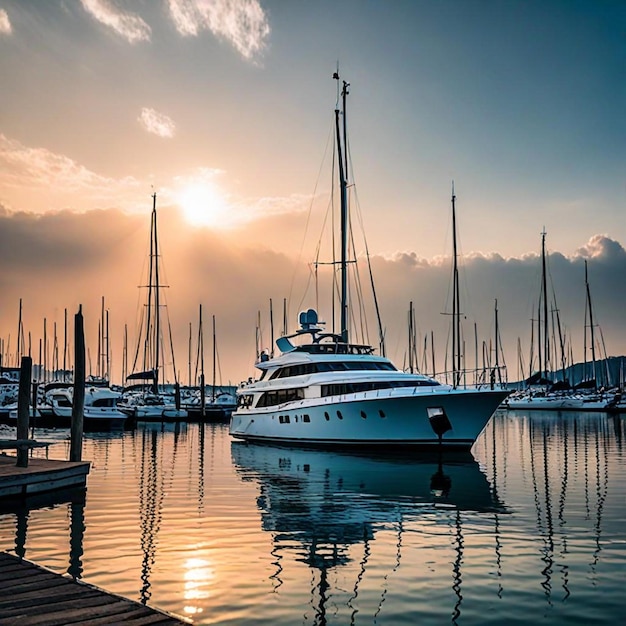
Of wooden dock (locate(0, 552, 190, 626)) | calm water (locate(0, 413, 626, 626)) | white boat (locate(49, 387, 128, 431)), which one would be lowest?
calm water (locate(0, 413, 626, 626))

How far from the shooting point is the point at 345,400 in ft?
89.4

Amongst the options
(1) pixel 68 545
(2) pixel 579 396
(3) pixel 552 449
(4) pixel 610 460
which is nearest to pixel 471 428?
(4) pixel 610 460

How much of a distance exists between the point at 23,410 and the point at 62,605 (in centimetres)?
1320

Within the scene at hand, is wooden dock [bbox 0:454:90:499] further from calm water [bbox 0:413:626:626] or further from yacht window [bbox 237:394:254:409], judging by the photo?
yacht window [bbox 237:394:254:409]

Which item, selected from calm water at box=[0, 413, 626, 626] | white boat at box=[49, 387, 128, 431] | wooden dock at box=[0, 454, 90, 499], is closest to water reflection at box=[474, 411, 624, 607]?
calm water at box=[0, 413, 626, 626]

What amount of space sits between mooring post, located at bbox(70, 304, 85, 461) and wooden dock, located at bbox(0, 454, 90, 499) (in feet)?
2.61

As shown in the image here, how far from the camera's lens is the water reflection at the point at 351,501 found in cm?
1102

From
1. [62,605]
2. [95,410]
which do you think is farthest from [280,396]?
[62,605]

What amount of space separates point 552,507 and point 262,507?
22.4 feet

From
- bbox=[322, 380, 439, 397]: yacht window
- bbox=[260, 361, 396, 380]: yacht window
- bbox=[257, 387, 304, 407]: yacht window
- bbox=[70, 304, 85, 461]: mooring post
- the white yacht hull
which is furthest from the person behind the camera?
bbox=[257, 387, 304, 407]: yacht window

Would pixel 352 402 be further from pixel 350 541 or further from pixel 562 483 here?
pixel 350 541

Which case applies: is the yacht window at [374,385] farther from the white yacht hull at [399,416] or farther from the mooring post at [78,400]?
the mooring post at [78,400]

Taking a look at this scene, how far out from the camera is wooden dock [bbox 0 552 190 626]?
675cm

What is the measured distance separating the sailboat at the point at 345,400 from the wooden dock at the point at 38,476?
455 inches
